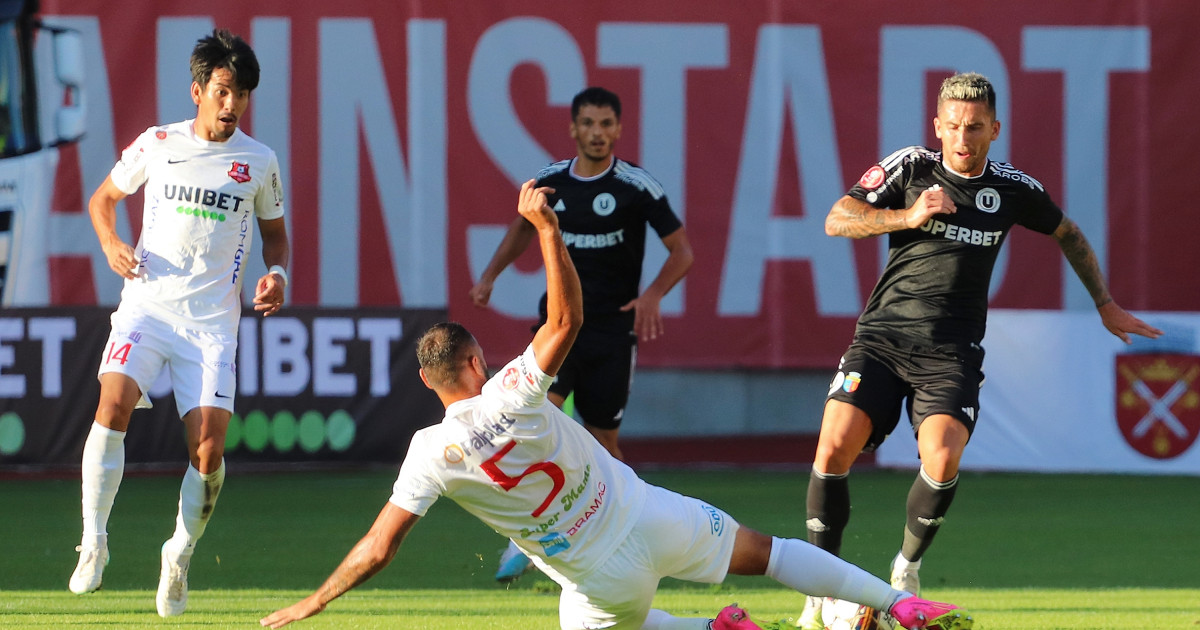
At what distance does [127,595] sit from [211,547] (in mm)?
1481

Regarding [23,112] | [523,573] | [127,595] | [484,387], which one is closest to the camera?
[484,387]

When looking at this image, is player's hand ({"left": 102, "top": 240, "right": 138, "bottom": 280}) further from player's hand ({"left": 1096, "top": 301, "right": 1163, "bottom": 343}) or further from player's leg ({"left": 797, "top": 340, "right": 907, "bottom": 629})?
player's hand ({"left": 1096, "top": 301, "right": 1163, "bottom": 343})

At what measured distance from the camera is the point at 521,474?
4254 mm

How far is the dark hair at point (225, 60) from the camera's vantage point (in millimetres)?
5738

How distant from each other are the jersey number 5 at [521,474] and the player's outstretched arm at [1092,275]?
2.53m

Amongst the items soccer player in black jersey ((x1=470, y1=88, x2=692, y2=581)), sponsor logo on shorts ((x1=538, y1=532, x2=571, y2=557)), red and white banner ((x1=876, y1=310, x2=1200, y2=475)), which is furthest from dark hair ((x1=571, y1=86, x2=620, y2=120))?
red and white banner ((x1=876, y1=310, x2=1200, y2=475))

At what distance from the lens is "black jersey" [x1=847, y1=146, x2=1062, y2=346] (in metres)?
5.46

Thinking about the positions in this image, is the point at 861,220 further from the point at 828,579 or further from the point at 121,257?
the point at 121,257

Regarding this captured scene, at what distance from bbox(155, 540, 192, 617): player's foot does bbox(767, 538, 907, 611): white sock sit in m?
2.46

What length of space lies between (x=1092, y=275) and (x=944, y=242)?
0.73 m

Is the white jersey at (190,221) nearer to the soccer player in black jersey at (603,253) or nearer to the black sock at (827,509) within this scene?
the soccer player in black jersey at (603,253)

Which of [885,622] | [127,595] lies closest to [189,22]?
[127,595]

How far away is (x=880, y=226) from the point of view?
5.31 meters

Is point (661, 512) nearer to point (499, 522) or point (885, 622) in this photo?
point (499, 522)
